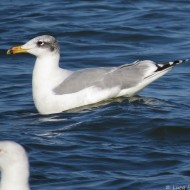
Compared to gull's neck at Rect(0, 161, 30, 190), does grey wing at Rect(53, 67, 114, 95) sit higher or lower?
lower

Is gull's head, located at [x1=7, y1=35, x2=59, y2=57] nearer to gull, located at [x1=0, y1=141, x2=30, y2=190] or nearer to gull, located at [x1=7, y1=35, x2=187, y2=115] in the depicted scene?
gull, located at [x1=7, y1=35, x2=187, y2=115]

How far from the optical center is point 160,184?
8938mm

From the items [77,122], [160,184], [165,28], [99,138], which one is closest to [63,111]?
[77,122]

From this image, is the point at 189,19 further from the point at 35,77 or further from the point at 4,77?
the point at 35,77

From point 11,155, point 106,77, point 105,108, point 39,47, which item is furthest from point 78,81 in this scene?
point 11,155

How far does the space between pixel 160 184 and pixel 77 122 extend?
2.69 meters

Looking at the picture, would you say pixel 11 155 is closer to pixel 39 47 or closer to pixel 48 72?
pixel 48 72

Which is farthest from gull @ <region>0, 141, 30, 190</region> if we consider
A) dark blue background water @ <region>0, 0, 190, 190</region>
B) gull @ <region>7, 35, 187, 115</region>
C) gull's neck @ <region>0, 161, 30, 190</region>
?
gull @ <region>7, 35, 187, 115</region>

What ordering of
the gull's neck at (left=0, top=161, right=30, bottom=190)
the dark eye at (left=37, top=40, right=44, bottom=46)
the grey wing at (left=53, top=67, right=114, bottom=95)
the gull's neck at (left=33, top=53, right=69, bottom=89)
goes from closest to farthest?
the gull's neck at (left=0, top=161, right=30, bottom=190), the grey wing at (left=53, top=67, right=114, bottom=95), the gull's neck at (left=33, top=53, right=69, bottom=89), the dark eye at (left=37, top=40, right=44, bottom=46)

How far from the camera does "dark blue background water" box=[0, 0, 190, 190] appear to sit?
9.42 metres

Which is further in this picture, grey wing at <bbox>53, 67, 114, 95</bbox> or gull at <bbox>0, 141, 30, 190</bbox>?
grey wing at <bbox>53, 67, 114, 95</bbox>

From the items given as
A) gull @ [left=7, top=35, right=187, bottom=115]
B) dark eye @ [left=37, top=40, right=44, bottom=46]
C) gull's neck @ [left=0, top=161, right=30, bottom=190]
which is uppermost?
dark eye @ [left=37, top=40, right=44, bottom=46]

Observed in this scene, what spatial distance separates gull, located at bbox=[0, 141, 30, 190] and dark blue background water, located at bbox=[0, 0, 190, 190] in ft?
5.67

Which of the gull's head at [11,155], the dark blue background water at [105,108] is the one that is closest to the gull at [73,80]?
the dark blue background water at [105,108]
